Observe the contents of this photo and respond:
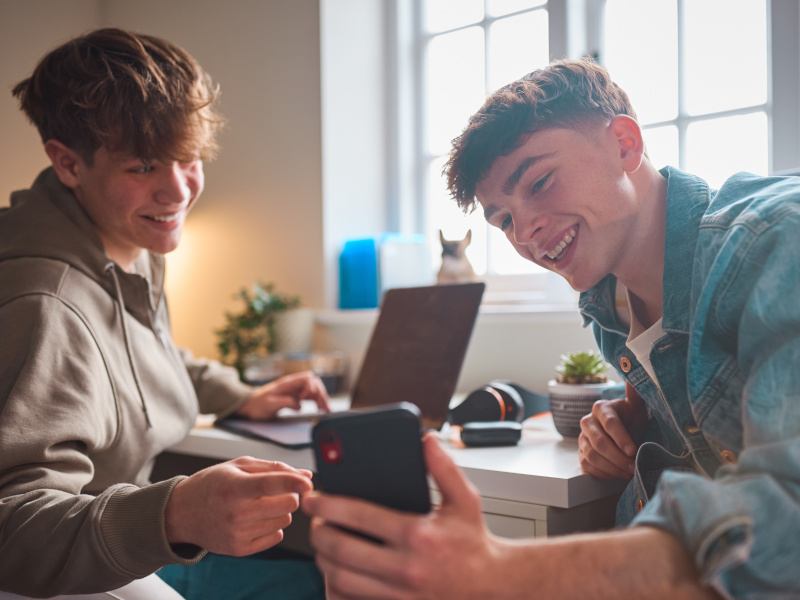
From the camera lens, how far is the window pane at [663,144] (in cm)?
187

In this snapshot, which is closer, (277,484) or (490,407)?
(277,484)

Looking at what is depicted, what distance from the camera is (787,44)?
1610 mm

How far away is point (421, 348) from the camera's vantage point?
4.72 ft

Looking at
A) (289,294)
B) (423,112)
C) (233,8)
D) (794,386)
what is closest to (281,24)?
(233,8)

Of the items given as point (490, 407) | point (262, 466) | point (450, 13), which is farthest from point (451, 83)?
point (262, 466)

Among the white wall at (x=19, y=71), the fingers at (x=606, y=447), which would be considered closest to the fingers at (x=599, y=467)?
the fingers at (x=606, y=447)

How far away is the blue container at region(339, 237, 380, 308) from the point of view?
2141mm

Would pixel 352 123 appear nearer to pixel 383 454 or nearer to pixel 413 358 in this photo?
pixel 413 358

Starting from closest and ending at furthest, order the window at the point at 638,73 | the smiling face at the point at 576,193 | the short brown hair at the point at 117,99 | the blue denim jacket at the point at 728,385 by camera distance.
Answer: the blue denim jacket at the point at 728,385 → the smiling face at the point at 576,193 → the short brown hair at the point at 117,99 → the window at the point at 638,73

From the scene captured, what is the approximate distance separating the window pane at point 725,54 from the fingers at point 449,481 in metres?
1.50

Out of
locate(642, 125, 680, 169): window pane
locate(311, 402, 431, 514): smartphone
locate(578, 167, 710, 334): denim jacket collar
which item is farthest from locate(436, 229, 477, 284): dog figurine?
locate(311, 402, 431, 514): smartphone

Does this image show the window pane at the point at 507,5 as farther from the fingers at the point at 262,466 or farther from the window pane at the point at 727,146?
the fingers at the point at 262,466

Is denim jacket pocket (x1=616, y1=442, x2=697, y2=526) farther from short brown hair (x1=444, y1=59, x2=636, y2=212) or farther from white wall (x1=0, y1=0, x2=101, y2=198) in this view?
white wall (x1=0, y1=0, x2=101, y2=198)

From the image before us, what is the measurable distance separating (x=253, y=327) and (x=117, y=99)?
107cm
